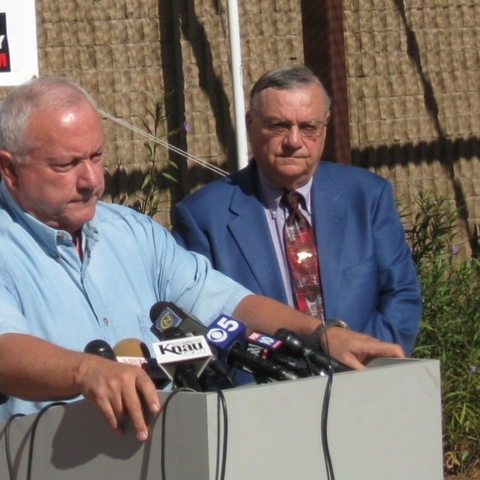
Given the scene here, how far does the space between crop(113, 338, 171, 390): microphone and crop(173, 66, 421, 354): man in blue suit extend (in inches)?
53.7

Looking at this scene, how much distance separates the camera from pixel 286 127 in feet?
13.5

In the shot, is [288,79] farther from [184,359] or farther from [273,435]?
[273,435]

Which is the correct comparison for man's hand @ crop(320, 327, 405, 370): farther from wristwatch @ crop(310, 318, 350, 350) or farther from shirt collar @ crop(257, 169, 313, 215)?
shirt collar @ crop(257, 169, 313, 215)

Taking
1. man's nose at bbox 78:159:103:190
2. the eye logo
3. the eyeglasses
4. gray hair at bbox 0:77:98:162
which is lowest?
the eye logo

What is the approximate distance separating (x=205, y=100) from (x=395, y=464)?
420 cm

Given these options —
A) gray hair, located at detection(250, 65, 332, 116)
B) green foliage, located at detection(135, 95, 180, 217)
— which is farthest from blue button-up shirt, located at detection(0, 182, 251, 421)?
green foliage, located at detection(135, 95, 180, 217)

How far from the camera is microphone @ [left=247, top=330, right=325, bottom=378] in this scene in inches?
98.7

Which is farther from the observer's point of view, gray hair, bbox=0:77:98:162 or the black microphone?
gray hair, bbox=0:77:98:162

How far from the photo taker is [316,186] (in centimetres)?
424

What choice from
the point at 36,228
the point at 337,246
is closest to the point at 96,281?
the point at 36,228

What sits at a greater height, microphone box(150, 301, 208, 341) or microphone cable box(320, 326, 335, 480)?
microphone box(150, 301, 208, 341)

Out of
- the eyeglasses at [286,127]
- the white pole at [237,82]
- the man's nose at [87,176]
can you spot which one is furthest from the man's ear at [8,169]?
the white pole at [237,82]

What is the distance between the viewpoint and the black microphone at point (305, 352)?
2529 millimetres

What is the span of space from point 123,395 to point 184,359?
0.18m
